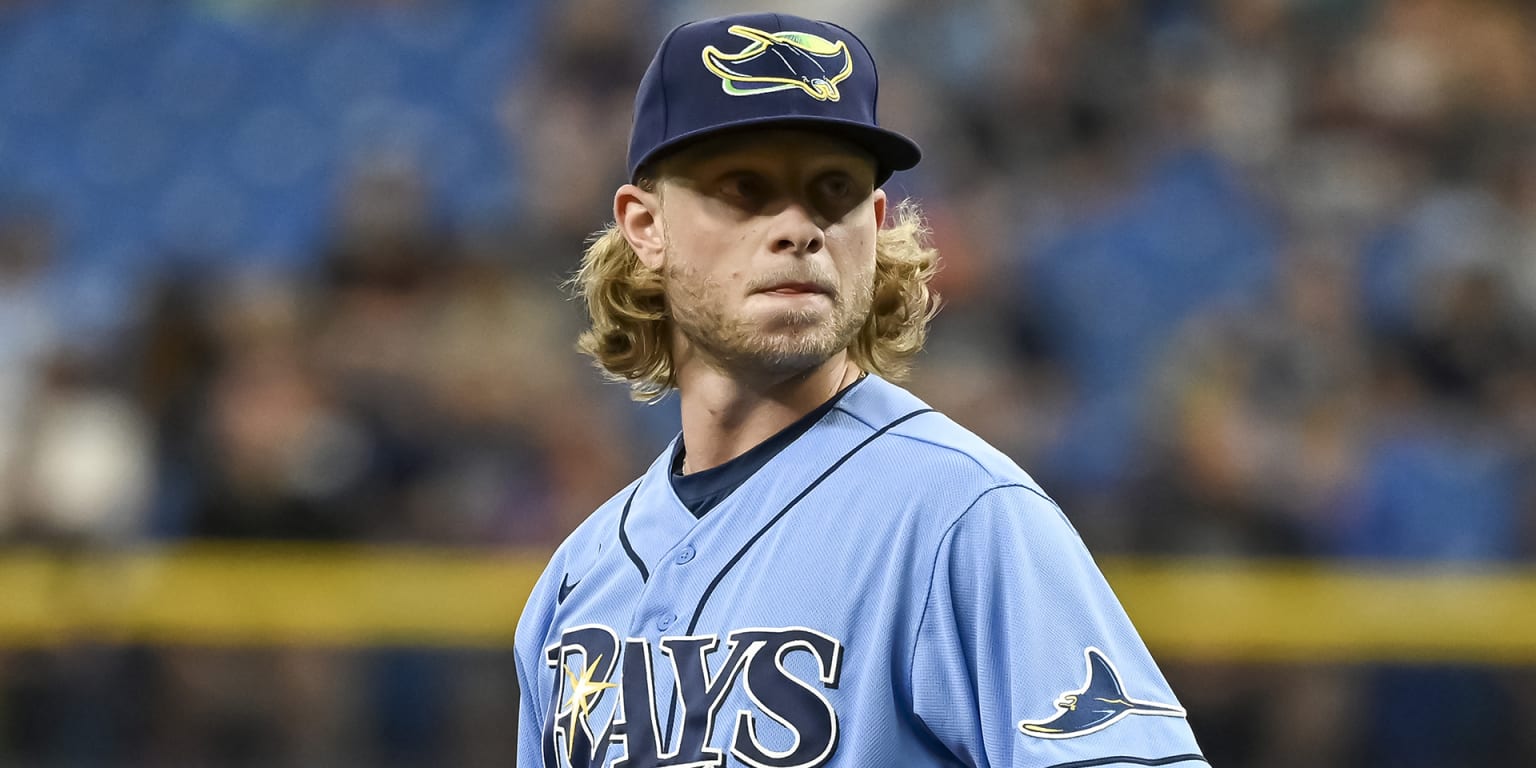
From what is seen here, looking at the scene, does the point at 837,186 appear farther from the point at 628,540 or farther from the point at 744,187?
the point at 628,540

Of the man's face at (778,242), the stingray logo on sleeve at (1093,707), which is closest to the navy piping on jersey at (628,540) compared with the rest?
the man's face at (778,242)

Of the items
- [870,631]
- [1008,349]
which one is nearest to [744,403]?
[870,631]

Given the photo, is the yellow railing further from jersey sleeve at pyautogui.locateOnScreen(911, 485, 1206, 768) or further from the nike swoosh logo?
jersey sleeve at pyautogui.locateOnScreen(911, 485, 1206, 768)

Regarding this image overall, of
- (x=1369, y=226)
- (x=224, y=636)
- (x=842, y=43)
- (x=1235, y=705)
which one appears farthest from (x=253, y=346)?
(x=842, y=43)

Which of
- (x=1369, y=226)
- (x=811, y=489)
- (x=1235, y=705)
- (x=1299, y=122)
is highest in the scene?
(x=1299, y=122)

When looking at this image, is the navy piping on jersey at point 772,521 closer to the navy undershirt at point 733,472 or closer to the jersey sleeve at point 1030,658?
the navy undershirt at point 733,472

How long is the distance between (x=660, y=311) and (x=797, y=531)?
1.48ft

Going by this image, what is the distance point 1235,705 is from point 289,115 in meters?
5.15

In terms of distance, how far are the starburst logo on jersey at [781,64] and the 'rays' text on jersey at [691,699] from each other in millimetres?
589

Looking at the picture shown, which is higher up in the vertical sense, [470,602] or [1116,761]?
[470,602]

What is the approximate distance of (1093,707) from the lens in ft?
6.01

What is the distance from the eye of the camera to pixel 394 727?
579 cm

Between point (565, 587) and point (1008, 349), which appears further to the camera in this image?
point (1008, 349)

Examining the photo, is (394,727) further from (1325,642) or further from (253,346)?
(1325,642)
